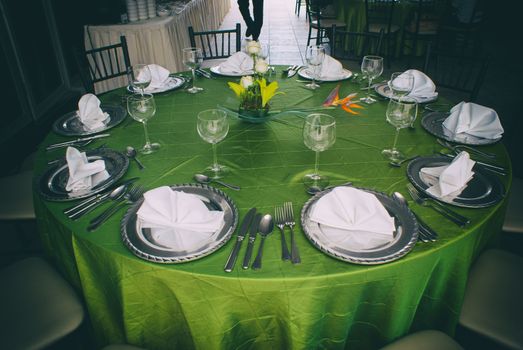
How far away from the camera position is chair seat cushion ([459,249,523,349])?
119 cm

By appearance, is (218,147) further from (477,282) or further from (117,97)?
(477,282)

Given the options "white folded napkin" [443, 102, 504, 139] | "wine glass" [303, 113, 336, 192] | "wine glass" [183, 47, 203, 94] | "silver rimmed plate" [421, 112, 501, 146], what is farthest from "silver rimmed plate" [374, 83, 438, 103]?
"wine glass" [183, 47, 203, 94]

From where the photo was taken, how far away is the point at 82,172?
128 cm

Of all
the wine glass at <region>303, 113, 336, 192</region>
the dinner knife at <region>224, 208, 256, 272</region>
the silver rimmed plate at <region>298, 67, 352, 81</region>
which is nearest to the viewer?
the dinner knife at <region>224, 208, 256, 272</region>

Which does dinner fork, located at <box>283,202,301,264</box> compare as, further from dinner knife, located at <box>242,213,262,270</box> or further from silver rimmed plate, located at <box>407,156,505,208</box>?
silver rimmed plate, located at <box>407,156,505,208</box>

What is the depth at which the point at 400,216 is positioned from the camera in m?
1.11

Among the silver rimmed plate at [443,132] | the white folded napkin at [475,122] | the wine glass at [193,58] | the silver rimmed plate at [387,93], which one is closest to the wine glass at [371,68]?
the silver rimmed plate at [387,93]

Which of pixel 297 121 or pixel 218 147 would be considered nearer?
pixel 218 147

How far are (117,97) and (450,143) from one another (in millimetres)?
1662

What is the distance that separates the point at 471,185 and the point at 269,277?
82cm

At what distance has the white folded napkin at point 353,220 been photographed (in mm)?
1021

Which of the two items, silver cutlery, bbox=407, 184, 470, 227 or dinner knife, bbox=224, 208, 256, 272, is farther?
silver cutlery, bbox=407, 184, 470, 227

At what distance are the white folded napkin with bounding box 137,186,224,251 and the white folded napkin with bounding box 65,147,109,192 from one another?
0.32 meters

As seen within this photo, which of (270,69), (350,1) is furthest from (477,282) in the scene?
(350,1)
